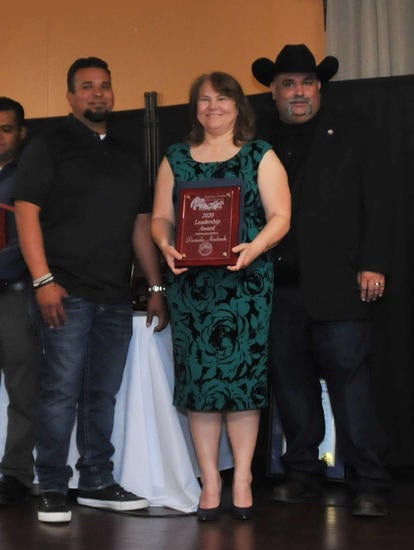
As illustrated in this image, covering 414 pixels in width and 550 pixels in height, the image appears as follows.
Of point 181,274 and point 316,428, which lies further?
point 316,428

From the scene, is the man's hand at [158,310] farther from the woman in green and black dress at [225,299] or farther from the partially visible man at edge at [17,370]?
the partially visible man at edge at [17,370]

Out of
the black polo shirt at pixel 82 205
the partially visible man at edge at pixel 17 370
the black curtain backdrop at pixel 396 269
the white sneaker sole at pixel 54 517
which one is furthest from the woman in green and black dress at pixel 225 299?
the black curtain backdrop at pixel 396 269

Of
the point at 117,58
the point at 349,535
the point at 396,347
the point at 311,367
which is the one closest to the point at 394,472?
the point at 396,347

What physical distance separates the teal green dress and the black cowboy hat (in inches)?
18.9

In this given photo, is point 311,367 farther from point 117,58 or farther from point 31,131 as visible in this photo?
point 117,58

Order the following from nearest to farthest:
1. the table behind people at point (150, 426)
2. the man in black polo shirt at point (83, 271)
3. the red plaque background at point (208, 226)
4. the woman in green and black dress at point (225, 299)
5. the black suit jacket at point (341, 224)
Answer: the red plaque background at point (208, 226)
the woman in green and black dress at point (225, 299)
the man in black polo shirt at point (83, 271)
the black suit jacket at point (341, 224)
the table behind people at point (150, 426)

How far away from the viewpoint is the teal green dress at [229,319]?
3.42m

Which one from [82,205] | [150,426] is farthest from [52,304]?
[150,426]

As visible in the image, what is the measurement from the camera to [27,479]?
3.89m

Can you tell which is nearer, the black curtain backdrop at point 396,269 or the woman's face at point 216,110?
the woman's face at point 216,110

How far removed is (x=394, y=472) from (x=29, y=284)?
1823 mm

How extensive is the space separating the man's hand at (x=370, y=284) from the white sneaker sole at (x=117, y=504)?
109 cm

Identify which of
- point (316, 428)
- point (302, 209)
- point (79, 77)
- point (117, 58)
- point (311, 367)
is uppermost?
point (117, 58)

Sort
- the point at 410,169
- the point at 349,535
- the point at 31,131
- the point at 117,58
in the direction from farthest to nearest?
1. the point at 117,58
2. the point at 31,131
3. the point at 410,169
4. the point at 349,535
